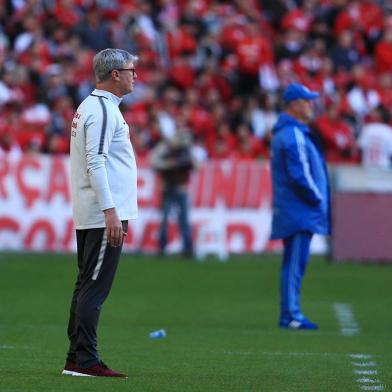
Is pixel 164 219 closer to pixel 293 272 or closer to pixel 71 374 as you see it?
pixel 293 272

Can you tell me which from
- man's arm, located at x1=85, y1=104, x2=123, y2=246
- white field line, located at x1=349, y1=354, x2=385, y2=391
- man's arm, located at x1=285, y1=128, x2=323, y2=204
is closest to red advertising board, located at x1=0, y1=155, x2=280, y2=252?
man's arm, located at x1=285, y1=128, x2=323, y2=204

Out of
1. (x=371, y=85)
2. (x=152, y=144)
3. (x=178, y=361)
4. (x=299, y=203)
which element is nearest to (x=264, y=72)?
(x=371, y=85)

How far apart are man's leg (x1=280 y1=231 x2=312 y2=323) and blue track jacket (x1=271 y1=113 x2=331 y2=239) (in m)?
0.11

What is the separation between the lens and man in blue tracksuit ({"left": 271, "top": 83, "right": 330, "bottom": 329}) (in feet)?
41.8

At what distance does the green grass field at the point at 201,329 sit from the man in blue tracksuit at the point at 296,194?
422 millimetres

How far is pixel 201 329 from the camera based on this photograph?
1244 centimetres

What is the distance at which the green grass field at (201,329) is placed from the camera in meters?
8.72

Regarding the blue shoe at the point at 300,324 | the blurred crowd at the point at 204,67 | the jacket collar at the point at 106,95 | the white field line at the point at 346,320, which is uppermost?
the blurred crowd at the point at 204,67

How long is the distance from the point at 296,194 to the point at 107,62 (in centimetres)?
457

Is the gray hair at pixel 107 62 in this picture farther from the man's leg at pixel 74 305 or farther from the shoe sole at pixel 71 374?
the shoe sole at pixel 71 374

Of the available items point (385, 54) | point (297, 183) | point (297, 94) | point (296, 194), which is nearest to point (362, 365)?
point (297, 183)

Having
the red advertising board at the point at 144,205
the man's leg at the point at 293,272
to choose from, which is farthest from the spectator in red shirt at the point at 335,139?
the man's leg at the point at 293,272

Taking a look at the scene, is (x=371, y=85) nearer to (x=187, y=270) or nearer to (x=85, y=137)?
(x=187, y=270)

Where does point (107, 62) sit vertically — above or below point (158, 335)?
above
